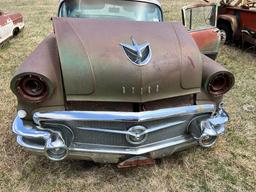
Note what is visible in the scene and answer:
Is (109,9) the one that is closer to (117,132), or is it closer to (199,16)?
(199,16)

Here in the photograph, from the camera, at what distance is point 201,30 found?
12.3 ft

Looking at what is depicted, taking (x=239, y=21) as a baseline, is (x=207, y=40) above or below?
above

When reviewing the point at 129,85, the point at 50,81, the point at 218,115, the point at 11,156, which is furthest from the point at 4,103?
the point at 218,115

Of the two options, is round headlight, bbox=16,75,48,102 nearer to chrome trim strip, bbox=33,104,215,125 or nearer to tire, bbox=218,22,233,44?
chrome trim strip, bbox=33,104,215,125

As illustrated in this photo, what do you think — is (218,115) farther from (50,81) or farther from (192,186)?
(50,81)

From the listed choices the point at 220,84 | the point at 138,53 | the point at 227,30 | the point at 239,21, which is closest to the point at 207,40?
the point at 220,84

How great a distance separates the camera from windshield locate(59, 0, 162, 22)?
388 cm

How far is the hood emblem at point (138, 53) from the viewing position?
98.3 inches

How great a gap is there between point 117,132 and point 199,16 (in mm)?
2435

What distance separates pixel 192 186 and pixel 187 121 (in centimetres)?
66

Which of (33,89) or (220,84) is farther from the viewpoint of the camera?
Result: (220,84)

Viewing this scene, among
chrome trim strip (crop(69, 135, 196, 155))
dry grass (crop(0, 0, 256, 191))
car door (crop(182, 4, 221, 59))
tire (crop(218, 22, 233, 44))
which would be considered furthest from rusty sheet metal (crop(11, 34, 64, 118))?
tire (crop(218, 22, 233, 44))

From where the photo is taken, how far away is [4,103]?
14.4 feet

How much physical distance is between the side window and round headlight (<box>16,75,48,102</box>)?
2119mm
